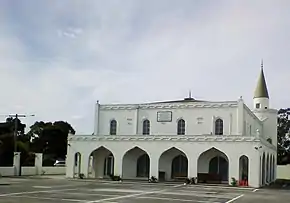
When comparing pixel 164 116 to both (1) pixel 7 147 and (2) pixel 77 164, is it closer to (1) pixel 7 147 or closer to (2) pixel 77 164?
(2) pixel 77 164

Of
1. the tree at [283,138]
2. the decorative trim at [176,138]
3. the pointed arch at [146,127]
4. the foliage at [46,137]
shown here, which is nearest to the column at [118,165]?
the decorative trim at [176,138]

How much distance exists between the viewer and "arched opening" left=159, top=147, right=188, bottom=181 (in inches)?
1700

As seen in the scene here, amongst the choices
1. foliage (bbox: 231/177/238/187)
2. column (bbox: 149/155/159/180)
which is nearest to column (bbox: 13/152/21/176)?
column (bbox: 149/155/159/180)

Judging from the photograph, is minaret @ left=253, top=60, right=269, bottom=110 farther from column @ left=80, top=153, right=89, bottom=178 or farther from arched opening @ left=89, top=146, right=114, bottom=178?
column @ left=80, top=153, right=89, bottom=178

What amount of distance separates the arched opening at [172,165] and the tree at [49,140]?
1301 inches

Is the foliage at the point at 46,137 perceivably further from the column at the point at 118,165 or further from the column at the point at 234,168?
the column at the point at 234,168

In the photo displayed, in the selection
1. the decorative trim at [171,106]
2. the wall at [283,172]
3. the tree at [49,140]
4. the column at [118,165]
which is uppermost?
the decorative trim at [171,106]

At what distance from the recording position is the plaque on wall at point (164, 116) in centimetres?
4559

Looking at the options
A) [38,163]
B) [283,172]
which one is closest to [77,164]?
[38,163]

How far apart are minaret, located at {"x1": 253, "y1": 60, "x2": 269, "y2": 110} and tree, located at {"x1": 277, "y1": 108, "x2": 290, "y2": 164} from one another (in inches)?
671

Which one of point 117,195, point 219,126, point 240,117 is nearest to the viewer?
point 117,195

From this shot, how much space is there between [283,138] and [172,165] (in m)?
36.8

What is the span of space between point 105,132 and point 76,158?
15.7 feet

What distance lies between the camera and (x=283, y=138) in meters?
75.0
